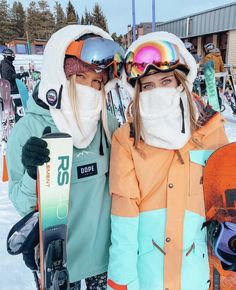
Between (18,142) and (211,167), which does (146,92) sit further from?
(18,142)

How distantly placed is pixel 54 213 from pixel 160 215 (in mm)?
459

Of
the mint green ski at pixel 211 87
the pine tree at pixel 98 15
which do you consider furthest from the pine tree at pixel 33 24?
the mint green ski at pixel 211 87

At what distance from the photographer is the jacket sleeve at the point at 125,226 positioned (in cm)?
129

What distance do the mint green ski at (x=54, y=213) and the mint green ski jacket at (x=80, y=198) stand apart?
0.09 metres

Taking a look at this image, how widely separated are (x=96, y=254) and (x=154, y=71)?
0.92 meters

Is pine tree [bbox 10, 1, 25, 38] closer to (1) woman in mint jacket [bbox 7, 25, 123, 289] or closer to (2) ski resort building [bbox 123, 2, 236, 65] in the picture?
(2) ski resort building [bbox 123, 2, 236, 65]

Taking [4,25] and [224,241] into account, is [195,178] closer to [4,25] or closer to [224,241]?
[224,241]

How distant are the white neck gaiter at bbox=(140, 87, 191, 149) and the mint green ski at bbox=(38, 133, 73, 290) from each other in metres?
0.38

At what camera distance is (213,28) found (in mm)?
18484

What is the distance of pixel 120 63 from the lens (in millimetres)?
1486

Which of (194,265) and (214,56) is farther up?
(214,56)

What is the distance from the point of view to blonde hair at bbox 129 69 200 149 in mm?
1336

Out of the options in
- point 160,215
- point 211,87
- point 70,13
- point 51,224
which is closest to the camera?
point 51,224

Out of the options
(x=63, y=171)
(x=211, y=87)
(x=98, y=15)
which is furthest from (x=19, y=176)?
(x=98, y=15)
